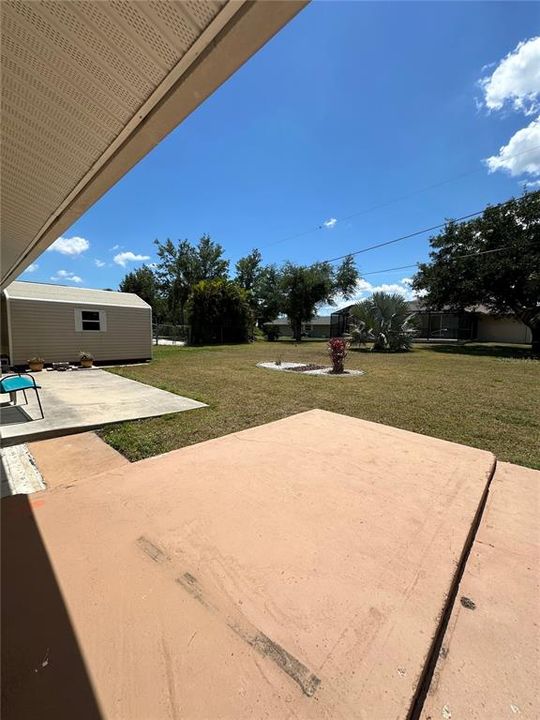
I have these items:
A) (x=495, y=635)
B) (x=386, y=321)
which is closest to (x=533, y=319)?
(x=386, y=321)

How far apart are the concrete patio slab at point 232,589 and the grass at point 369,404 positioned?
4.07ft

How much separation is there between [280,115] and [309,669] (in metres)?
13.2

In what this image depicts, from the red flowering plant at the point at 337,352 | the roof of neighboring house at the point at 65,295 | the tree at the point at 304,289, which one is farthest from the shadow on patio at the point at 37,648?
the tree at the point at 304,289

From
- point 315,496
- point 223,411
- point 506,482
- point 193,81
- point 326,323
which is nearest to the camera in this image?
point 193,81

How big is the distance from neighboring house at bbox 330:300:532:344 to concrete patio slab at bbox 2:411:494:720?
22263mm

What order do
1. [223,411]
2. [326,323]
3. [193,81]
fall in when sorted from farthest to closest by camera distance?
[326,323] → [223,411] → [193,81]

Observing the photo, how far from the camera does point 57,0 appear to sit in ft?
3.69

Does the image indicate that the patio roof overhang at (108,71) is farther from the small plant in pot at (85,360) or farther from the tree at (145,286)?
the tree at (145,286)

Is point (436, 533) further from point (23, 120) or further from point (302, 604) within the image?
point (23, 120)

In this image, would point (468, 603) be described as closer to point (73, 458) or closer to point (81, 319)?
point (73, 458)

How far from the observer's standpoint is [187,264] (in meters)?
35.4

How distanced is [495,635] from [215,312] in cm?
2343

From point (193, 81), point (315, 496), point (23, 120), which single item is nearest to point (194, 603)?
point (315, 496)

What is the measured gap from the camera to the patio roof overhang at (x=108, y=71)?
114cm
